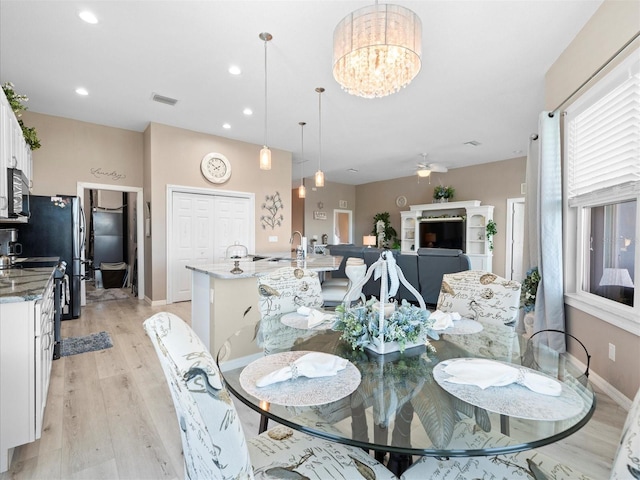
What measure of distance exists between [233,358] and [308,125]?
14.0 feet

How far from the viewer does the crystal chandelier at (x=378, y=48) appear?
1712mm

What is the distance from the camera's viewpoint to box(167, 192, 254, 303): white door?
5.12 meters

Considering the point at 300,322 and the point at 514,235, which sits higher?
the point at 514,235

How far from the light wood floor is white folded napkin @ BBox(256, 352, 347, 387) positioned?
3.37ft

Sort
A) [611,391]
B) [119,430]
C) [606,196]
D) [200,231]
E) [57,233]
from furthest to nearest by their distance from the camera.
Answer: [200,231]
[57,233]
[606,196]
[611,391]
[119,430]

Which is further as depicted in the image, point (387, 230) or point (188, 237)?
point (387, 230)

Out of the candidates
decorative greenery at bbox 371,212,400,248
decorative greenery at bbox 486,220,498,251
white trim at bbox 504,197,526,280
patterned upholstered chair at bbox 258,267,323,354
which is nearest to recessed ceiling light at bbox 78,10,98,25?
patterned upholstered chair at bbox 258,267,323,354

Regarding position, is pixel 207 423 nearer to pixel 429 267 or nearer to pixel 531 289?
pixel 531 289

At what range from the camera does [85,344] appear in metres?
3.25

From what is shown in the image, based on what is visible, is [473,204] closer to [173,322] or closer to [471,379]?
[471,379]

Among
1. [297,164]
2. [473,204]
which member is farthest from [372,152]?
[473,204]

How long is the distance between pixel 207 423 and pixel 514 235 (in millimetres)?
Answer: 7715

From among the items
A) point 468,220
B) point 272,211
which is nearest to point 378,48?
point 272,211

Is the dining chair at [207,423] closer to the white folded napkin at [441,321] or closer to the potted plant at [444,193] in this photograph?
the white folded napkin at [441,321]
